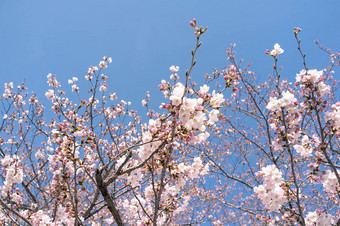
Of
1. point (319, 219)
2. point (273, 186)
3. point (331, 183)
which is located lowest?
point (319, 219)

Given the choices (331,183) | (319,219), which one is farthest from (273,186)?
(319,219)

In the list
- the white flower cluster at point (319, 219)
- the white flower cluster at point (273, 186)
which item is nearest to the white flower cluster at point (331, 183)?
the white flower cluster at point (319, 219)

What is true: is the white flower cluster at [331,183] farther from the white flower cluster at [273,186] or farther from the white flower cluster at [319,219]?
the white flower cluster at [273,186]

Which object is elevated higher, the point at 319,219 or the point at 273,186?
the point at 273,186

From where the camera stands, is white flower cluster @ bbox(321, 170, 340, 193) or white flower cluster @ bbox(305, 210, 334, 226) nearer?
white flower cluster @ bbox(321, 170, 340, 193)

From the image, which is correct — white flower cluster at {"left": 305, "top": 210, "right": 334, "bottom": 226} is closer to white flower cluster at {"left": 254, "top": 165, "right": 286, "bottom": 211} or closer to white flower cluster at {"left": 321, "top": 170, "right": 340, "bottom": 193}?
white flower cluster at {"left": 321, "top": 170, "right": 340, "bottom": 193}

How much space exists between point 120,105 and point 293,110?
5.13 m

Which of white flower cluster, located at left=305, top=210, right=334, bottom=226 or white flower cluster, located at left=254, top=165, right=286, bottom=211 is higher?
white flower cluster, located at left=254, top=165, right=286, bottom=211

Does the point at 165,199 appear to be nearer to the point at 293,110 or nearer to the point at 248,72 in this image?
the point at 293,110

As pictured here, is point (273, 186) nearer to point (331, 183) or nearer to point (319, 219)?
point (331, 183)

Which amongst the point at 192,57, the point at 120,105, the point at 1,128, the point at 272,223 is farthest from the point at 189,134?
the point at 1,128

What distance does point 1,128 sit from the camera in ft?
20.6

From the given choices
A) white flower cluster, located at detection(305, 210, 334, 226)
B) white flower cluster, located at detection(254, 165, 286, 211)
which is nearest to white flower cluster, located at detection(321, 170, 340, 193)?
white flower cluster, located at detection(305, 210, 334, 226)

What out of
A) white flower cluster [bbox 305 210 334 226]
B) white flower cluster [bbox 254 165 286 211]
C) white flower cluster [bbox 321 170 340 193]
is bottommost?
white flower cluster [bbox 305 210 334 226]
